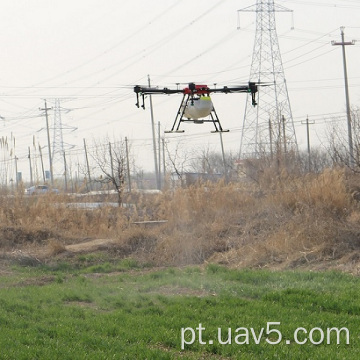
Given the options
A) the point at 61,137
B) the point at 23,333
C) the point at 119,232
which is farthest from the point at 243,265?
the point at 61,137

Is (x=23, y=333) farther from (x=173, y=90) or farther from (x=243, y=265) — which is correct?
(x=243, y=265)

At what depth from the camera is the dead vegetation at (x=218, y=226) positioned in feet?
63.4

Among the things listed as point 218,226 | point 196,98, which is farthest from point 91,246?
point 196,98

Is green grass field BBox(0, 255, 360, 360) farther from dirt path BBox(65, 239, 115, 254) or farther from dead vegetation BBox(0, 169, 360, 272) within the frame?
dirt path BBox(65, 239, 115, 254)

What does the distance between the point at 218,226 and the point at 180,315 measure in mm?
12173

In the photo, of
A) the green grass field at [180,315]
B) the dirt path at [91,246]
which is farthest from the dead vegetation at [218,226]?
the green grass field at [180,315]

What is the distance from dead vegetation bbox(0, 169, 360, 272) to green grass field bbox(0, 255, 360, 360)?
2887 millimetres

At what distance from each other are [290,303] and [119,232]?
523 inches

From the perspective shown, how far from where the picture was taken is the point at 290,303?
473 inches

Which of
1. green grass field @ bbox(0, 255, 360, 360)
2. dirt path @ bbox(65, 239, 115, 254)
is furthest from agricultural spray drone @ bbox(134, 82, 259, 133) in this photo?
dirt path @ bbox(65, 239, 115, 254)

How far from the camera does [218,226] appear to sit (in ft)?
77.0

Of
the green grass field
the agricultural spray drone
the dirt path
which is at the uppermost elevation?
the agricultural spray drone

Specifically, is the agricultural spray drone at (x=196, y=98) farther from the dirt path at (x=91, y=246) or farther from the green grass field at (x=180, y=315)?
the dirt path at (x=91, y=246)

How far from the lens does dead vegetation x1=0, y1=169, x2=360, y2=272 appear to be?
63.4ft
